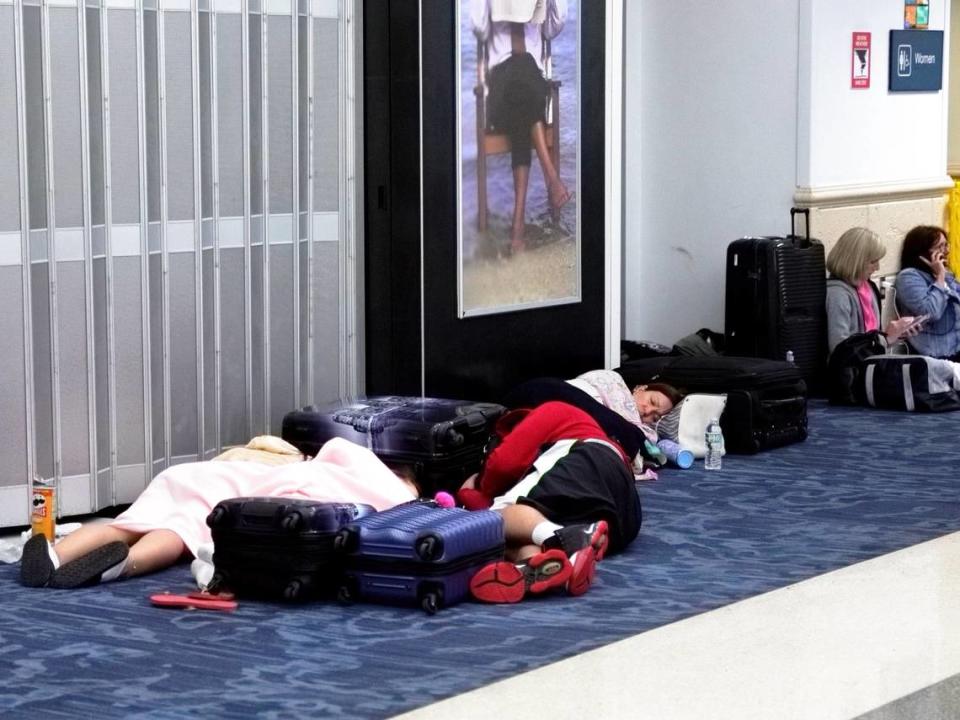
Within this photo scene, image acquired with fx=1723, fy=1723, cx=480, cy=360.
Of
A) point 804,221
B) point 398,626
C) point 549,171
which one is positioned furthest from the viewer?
point 804,221

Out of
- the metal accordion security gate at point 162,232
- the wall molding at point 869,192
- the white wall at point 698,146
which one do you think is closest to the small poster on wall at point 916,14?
the wall molding at point 869,192

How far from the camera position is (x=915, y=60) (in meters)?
10.2

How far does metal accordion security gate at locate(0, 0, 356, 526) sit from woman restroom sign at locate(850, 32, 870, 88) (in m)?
3.82

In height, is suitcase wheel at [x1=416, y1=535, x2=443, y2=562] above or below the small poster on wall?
below

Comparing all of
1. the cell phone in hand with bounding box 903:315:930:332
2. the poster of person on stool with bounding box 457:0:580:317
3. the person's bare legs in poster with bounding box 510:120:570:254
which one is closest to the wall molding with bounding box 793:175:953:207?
the cell phone in hand with bounding box 903:315:930:332

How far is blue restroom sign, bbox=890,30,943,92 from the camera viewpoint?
1011cm

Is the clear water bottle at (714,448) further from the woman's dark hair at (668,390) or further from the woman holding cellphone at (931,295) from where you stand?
the woman holding cellphone at (931,295)

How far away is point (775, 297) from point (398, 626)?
Answer: 4.63 meters

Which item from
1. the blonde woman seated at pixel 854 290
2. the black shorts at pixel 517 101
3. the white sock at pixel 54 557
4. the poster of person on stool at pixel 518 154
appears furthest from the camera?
the blonde woman seated at pixel 854 290

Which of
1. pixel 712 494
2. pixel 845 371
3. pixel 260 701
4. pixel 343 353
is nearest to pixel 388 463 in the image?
pixel 343 353

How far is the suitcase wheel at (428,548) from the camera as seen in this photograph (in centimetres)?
504

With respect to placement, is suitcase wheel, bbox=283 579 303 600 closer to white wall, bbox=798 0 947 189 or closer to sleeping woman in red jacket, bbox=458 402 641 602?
sleeping woman in red jacket, bbox=458 402 641 602

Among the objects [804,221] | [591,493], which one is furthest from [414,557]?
[804,221]

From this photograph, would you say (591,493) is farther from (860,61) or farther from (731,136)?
(860,61)
